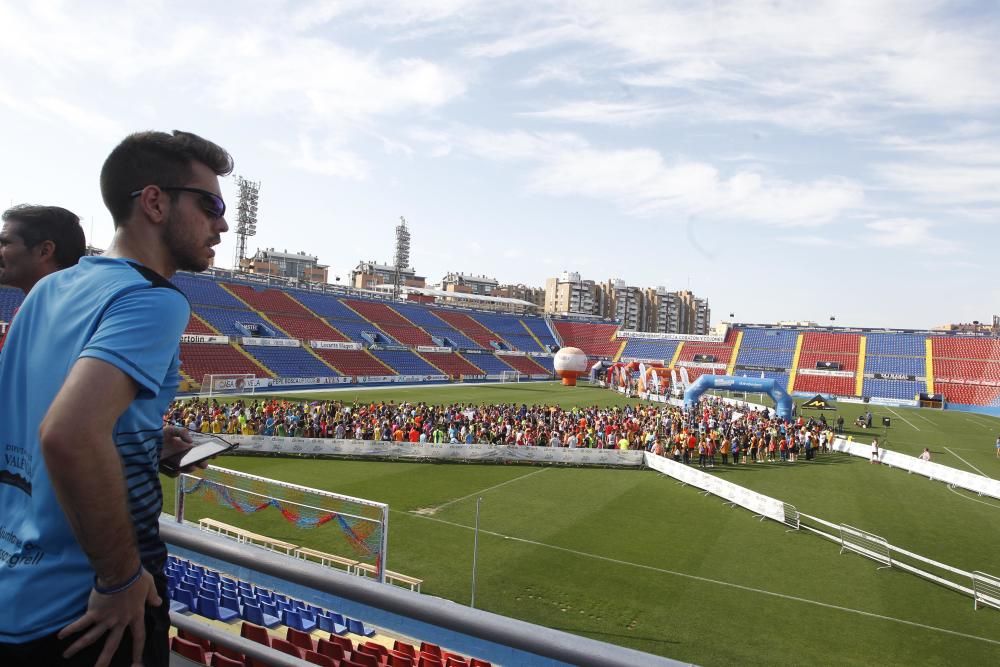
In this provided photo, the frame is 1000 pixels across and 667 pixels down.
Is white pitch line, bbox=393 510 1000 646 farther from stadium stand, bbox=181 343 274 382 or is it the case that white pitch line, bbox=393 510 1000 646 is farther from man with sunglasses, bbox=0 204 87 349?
stadium stand, bbox=181 343 274 382

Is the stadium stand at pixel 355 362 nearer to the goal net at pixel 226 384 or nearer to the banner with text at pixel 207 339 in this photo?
the banner with text at pixel 207 339

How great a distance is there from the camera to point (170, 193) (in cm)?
171

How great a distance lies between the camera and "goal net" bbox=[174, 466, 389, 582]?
1168 centimetres

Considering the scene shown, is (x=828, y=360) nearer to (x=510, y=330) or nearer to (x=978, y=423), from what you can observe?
(x=978, y=423)

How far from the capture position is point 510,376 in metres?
64.8

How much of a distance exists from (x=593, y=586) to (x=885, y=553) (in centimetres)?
730

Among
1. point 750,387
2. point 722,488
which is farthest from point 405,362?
point 722,488

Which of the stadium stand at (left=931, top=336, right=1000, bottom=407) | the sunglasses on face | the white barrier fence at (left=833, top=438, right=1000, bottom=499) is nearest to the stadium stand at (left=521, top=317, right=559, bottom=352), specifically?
the stadium stand at (left=931, top=336, right=1000, bottom=407)

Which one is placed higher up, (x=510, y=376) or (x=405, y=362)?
(x=405, y=362)

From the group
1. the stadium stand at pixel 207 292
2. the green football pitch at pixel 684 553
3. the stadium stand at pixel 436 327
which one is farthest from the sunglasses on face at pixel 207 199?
the stadium stand at pixel 436 327

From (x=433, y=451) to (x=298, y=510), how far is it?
1045 cm

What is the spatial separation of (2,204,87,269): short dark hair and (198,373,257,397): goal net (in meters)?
38.8

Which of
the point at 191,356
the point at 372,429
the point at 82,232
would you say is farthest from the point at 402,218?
the point at 82,232

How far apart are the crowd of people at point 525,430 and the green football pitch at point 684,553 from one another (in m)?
1.63
